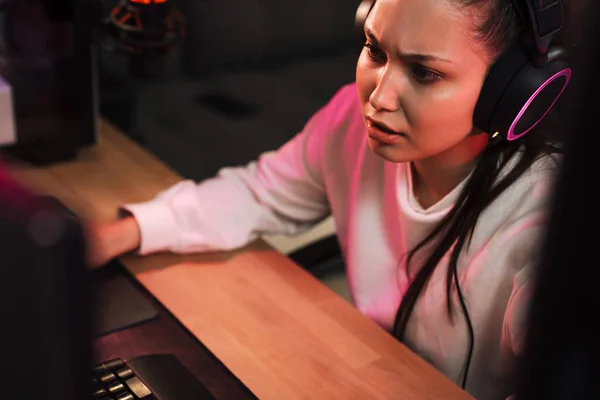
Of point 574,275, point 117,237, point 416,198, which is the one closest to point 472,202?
point 416,198

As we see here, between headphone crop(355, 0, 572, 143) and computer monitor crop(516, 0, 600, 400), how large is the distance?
437 mm

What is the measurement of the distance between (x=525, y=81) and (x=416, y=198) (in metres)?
0.29

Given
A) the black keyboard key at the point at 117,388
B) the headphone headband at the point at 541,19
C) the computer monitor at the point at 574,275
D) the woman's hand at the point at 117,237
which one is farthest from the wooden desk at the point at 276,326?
the computer monitor at the point at 574,275

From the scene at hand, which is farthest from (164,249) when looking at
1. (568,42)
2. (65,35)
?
(568,42)

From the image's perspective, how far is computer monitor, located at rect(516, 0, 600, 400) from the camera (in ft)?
1.11

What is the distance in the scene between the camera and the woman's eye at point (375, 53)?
896mm

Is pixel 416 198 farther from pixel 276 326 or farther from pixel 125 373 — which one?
pixel 125 373

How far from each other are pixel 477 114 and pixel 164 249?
1.63ft

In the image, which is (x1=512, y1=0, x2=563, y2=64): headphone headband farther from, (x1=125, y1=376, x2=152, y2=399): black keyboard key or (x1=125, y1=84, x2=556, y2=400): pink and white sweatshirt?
(x1=125, y1=376, x2=152, y2=399): black keyboard key

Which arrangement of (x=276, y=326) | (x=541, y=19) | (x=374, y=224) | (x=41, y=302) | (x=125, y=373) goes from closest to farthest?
(x=41, y=302), (x=541, y=19), (x=125, y=373), (x=276, y=326), (x=374, y=224)

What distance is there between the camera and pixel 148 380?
0.88m

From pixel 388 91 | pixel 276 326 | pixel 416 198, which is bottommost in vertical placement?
pixel 276 326

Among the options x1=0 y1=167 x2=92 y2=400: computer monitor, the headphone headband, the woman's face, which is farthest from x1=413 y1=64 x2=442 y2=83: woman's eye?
x1=0 y1=167 x2=92 y2=400: computer monitor

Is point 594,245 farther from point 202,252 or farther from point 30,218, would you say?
point 202,252
